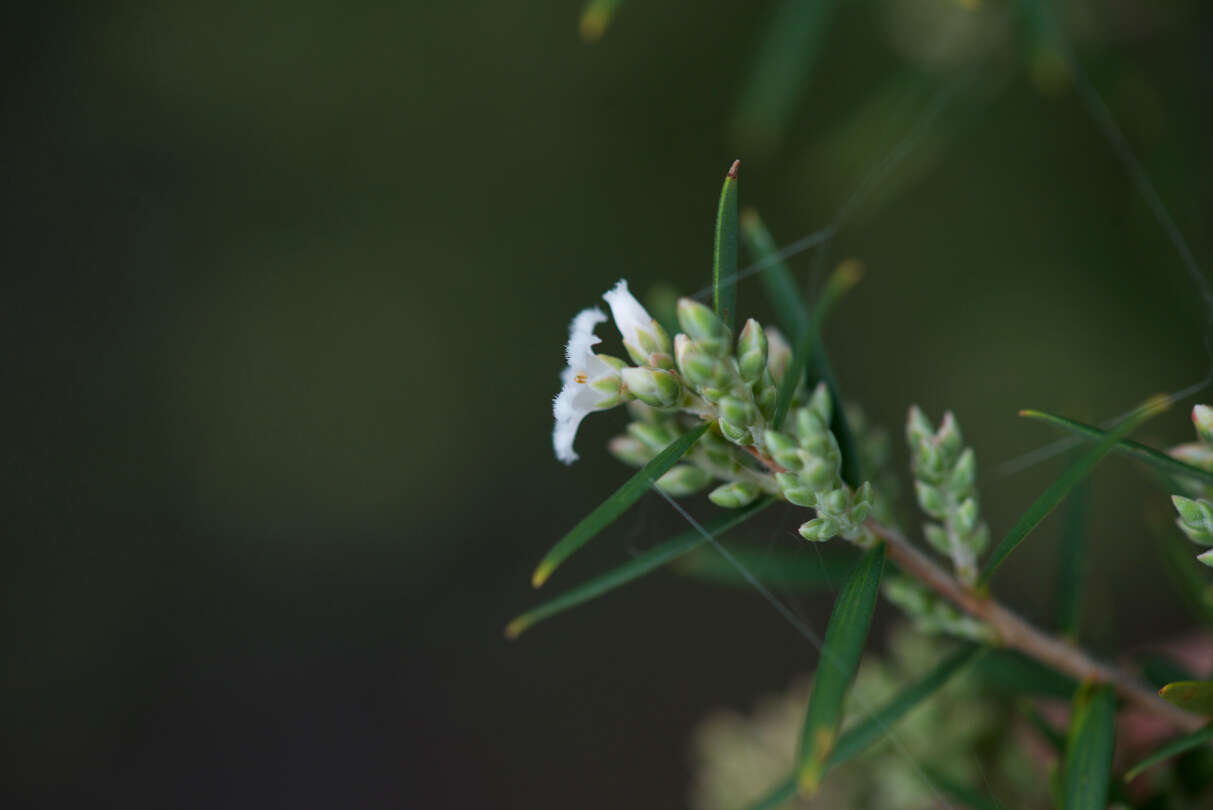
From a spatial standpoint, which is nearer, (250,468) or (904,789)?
(904,789)

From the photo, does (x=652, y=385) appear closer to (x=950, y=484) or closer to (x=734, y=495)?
(x=734, y=495)

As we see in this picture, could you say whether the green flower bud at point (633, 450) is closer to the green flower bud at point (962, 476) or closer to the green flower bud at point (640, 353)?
the green flower bud at point (640, 353)

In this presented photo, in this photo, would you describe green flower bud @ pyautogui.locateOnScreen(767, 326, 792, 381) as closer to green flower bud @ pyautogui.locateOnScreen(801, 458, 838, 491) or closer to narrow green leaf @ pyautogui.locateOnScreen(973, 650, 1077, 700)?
green flower bud @ pyautogui.locateOnScreen(801, 458, 838, 491)

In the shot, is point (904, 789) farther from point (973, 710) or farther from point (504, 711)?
point (504, 711)

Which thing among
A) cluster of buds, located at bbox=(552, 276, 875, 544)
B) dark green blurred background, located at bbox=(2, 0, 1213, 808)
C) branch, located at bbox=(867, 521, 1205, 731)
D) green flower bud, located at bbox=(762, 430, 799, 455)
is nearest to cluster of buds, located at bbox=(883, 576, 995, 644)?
branch, located at bbox=(867, 521, 1205, 731)

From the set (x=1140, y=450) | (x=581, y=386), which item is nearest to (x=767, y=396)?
(x=581, y=386)

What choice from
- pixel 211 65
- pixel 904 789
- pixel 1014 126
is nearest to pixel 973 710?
pixel 904 789
